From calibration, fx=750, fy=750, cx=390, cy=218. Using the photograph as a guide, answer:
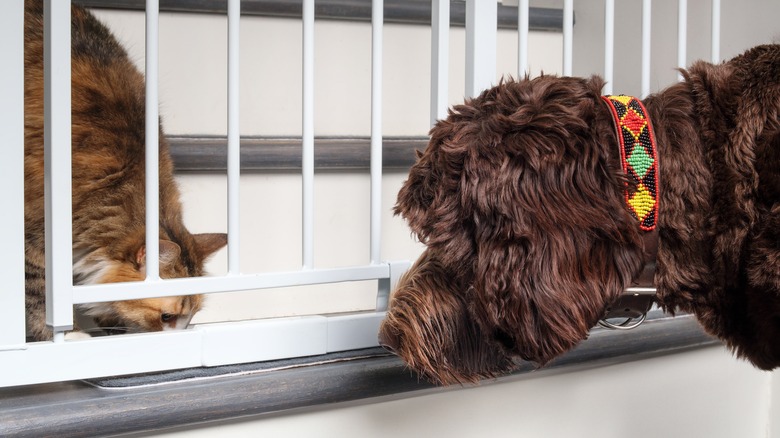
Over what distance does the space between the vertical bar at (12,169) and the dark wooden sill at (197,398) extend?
0.13 m

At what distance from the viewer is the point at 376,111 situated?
1.59m

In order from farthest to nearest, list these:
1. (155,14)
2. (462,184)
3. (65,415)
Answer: (155,14), (65,415), (462,184)

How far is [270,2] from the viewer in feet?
8.39

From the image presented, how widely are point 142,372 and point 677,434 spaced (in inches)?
55.2

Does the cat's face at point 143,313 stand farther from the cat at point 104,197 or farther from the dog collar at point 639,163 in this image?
the dog collar at point 639,163

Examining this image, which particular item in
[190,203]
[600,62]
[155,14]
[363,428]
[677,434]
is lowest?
[677,434]

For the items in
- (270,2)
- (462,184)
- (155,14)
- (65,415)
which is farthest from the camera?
(270,2)

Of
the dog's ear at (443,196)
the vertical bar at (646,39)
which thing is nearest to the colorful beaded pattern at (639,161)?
the dog's ear at (443,196)

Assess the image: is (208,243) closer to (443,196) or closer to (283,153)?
(283,153)

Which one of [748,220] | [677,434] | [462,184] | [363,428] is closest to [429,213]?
[462,184]

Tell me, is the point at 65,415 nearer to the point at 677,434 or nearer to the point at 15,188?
the point at 15,188

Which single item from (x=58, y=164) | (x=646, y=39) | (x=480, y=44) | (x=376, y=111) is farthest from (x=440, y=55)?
(x=58, y=164)

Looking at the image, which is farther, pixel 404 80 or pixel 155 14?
pixel 404 80

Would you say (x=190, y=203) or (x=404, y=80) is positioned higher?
(x=404, y=80)
